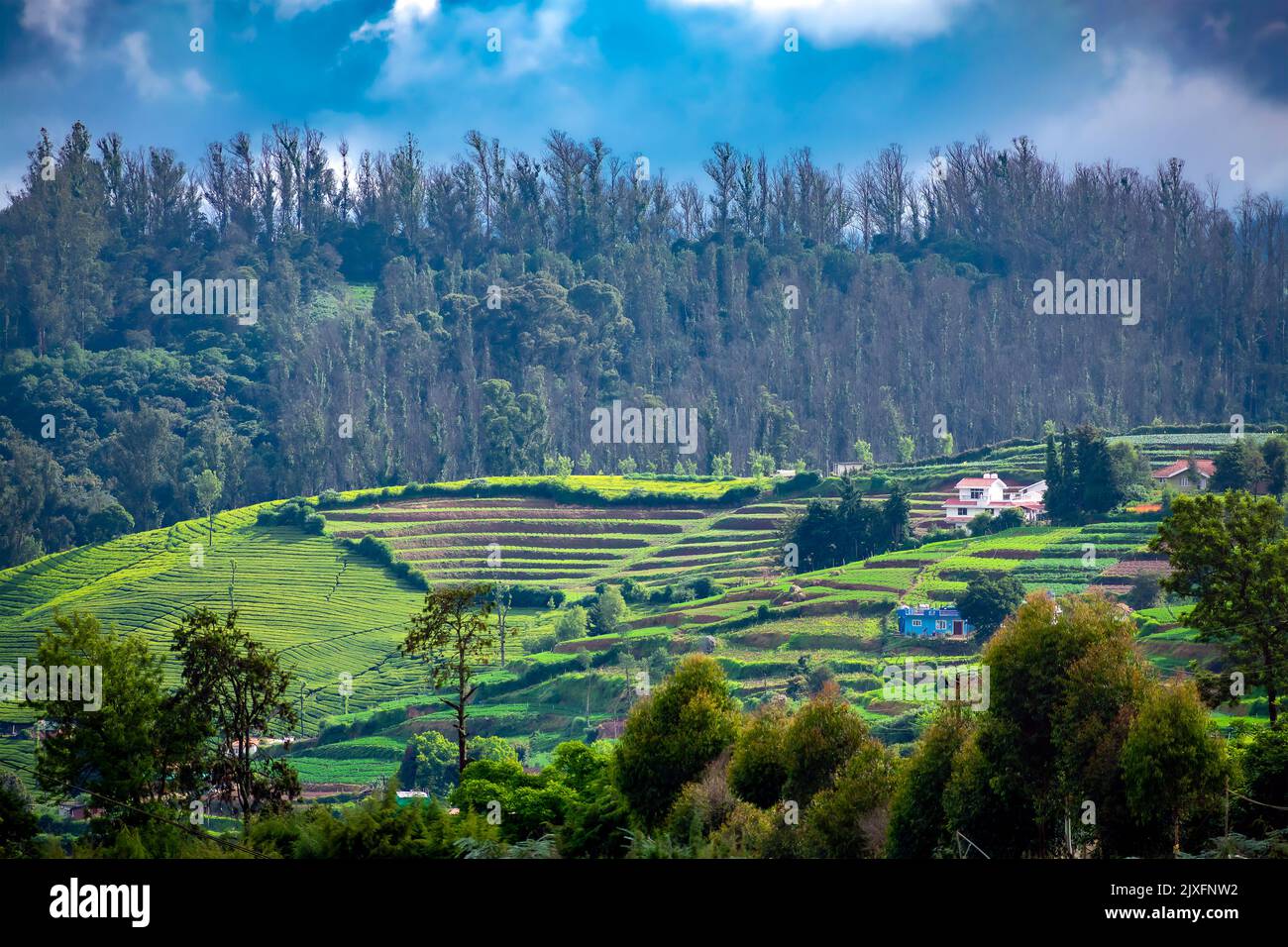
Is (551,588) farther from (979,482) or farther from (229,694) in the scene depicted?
(229,694)

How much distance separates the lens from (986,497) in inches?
2685

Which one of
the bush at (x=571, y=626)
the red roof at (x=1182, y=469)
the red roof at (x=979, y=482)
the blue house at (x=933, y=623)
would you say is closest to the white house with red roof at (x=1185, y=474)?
the red roof at (x=1182, y=469)

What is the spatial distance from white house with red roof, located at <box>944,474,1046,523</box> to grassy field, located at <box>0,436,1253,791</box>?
1190 mm

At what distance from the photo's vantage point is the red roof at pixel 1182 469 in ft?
220

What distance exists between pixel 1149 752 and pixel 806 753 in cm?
545

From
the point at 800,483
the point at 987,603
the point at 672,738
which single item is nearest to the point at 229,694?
the point at 672,738

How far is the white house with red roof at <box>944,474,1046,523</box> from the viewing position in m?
67.1

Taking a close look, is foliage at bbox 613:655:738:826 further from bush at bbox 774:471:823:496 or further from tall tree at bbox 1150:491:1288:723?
bush at bbox 774:471:823:496

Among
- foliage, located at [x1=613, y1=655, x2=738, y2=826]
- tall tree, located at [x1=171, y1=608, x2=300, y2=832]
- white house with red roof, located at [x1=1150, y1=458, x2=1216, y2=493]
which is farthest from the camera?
white house with red roof, located at [x1=1150, y1=458, x2=1216, y2=493]

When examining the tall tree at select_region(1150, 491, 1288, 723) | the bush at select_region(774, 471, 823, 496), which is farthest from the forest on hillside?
the tall tree at select_region(1150, 491, 1288, 723)

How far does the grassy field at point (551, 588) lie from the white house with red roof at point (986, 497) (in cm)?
119

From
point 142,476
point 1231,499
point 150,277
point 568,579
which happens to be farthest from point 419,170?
point 1231,499

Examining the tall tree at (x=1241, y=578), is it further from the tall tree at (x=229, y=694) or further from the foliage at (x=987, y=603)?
the foliage at (x=987, y=603)
